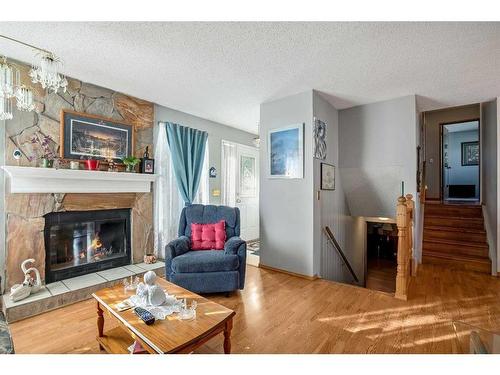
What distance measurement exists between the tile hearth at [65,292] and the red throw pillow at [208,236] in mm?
720

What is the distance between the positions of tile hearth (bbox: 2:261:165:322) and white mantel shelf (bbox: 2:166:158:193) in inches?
41.3

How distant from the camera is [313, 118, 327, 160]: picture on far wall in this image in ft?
10.9

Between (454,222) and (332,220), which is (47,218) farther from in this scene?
(454,222)

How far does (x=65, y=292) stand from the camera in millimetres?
2537

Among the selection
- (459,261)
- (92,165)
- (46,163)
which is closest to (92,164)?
(92,165)

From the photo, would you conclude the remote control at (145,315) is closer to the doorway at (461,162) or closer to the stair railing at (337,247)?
the stair railing at (337,247)

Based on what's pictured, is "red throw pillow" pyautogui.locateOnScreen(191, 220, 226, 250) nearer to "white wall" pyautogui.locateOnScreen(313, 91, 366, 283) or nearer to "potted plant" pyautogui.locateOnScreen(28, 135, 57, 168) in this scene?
"white wall" pyautogui.locateOnScreen(313, 91, 366, 283)

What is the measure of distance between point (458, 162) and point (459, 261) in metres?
5.25

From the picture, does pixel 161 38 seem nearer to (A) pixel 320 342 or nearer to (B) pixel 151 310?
(B) pixel 151 310

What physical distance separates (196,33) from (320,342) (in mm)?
2684

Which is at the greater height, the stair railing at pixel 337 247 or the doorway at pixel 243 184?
the doorway at pixel 243 184

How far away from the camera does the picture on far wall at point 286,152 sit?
333 centimetres

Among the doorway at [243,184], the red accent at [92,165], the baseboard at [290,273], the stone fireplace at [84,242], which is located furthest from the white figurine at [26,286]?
the doorway at [243,184]

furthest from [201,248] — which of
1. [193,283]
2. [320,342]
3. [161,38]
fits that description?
[161,38]
